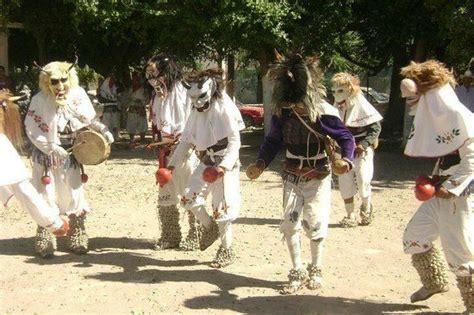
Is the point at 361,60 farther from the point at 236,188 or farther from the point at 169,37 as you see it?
the point at 236,188

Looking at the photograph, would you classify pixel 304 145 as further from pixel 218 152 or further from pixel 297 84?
pixel 218 152

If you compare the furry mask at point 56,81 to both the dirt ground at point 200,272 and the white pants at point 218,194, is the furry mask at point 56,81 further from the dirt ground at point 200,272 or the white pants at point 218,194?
the dirt ground at point 200,272

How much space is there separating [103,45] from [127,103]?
8.19ft

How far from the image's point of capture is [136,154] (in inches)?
611

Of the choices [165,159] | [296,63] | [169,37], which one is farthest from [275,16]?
[296,63]

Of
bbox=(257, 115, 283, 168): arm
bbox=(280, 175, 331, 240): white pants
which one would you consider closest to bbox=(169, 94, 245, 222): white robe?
bbox=(257, 115, 283, 168): arm

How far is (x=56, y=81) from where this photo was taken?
679 cm

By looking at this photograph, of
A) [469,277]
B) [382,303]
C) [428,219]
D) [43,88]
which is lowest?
[382,303]

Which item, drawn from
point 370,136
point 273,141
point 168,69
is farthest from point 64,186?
point 370,136

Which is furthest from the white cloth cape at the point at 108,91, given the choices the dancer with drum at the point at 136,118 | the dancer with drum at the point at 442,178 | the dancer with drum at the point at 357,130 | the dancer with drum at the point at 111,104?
the dancer with drum at the point at 442,178

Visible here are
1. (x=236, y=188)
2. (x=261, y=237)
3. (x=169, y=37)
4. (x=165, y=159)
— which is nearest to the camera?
(x=236, y=188)

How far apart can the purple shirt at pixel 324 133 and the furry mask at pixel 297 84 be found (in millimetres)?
86

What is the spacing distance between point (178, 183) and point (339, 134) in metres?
2.18

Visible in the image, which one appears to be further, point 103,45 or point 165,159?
point 103,45
